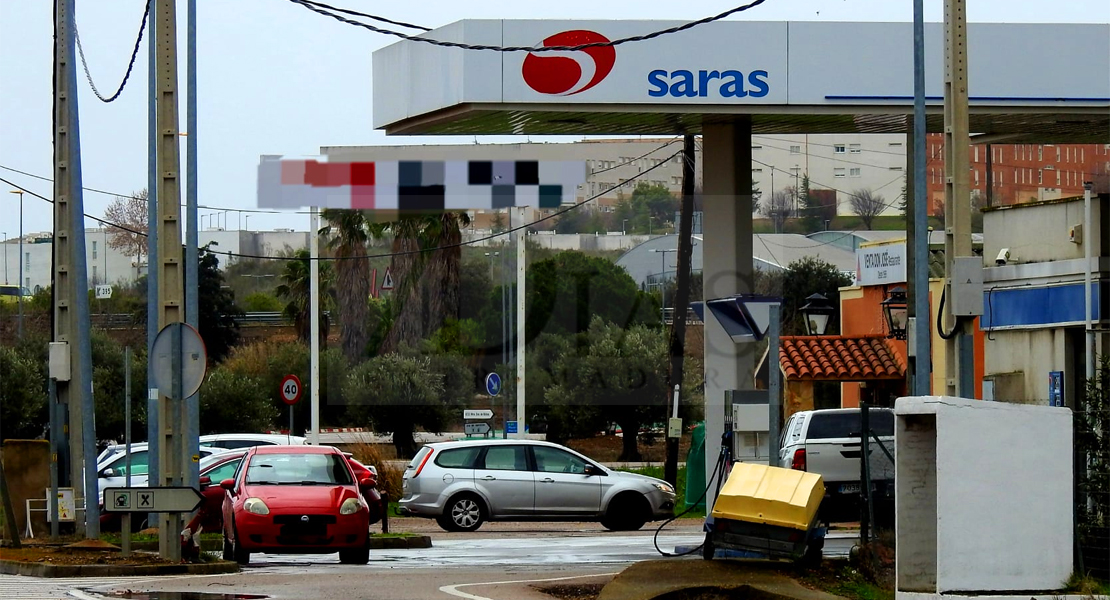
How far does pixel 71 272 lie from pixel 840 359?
17694 millimetres

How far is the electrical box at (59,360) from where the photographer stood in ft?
65.0

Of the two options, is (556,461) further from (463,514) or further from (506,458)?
(463,514)

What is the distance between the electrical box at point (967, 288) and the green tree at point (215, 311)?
60372mm

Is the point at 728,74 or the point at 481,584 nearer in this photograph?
the point at 481,584

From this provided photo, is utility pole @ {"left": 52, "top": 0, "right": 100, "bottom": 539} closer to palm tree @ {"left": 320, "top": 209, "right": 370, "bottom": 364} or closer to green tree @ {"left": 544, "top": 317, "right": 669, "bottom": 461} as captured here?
palm tree @ {"left": 320, "top": 209, "right": 370, "bottom": 364}

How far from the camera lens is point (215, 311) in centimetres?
7331

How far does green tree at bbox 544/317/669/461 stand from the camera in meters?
58.0

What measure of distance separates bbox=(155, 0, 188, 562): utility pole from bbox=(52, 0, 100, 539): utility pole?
15.0ft

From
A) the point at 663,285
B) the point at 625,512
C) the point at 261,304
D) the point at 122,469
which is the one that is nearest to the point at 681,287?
the point at 625,512

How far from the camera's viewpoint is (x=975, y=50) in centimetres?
1919

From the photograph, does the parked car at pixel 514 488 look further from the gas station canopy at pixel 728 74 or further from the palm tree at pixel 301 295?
the palm tree at pixel 301 295

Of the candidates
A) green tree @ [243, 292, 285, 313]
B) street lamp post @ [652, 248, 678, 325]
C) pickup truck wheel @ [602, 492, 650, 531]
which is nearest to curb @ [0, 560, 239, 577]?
pickup truck wheel @ [602, 492, 650, 531]

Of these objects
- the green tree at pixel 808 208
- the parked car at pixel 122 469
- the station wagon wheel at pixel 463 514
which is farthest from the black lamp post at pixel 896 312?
the green tree at pixel 808 208

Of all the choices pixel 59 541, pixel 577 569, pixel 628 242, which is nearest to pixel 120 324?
pixel 628 242
